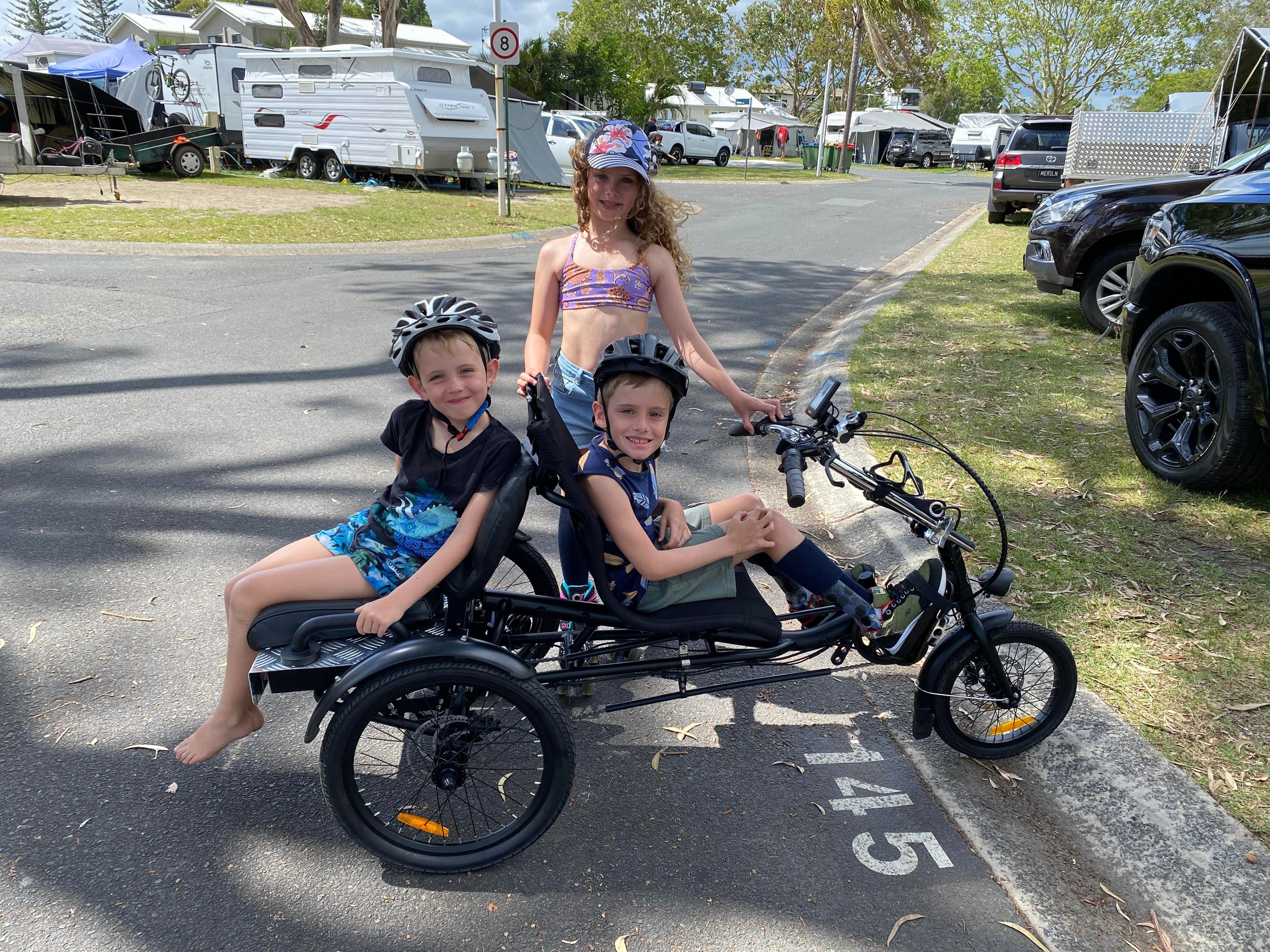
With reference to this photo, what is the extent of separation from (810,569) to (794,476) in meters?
0.54

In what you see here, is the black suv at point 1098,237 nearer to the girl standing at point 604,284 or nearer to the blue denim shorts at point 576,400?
the girl standing at point 604,284

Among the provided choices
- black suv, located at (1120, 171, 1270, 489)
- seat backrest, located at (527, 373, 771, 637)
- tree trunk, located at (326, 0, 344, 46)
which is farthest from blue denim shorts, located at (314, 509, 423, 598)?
→ tree trunk, located at (326, 0, 344, 46)

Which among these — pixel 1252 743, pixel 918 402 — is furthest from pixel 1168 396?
pixel 1252 743

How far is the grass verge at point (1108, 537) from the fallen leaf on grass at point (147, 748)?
309 cm

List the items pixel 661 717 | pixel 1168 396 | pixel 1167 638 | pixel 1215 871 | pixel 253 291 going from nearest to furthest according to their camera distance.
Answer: pixel 1215 871 → pixel 661 717 → pixel 1167 638 → pixel 1168 396 → pixel 253 291

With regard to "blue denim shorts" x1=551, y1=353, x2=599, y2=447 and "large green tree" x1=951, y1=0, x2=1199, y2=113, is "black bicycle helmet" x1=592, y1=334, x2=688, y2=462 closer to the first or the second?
"blue denim shorts" x1=551, y1=353, x2=599, y2=447

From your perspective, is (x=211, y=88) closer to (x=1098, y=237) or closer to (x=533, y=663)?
(x=1098, y=237)

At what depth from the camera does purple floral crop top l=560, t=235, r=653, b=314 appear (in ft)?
10.9

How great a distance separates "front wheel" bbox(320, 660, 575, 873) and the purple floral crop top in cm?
149

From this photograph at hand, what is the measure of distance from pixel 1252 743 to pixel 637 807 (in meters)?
1.95

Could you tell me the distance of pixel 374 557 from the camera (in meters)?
2.64

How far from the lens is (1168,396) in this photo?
16.0 ft

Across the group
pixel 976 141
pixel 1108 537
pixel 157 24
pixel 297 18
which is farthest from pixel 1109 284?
pixel 157 24

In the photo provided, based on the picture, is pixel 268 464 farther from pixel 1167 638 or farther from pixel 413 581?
pixel 1167 638
